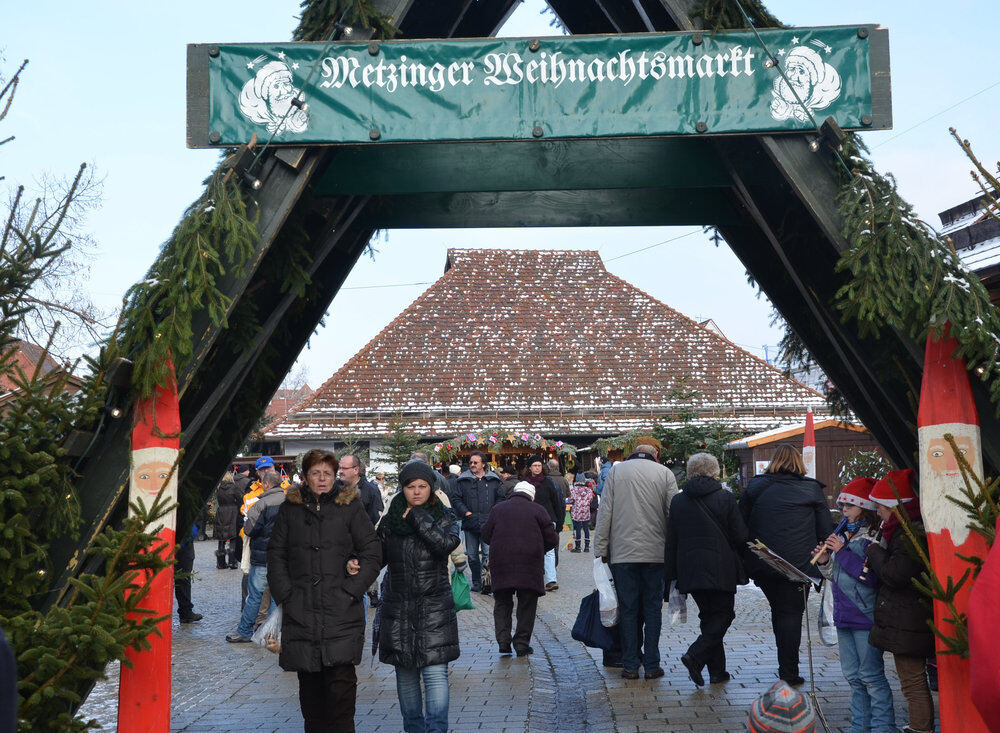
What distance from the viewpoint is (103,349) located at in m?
4.98

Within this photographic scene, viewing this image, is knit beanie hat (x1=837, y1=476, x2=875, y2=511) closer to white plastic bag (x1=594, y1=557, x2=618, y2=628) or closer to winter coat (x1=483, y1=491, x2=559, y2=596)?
white plastic bag (x1=594, y1=557, x2=618, y2=628)

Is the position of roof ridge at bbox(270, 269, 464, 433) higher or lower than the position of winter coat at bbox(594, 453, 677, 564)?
higher

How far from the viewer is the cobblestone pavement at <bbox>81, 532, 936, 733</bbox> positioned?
6.90 metres

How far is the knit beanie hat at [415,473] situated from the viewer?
618cm

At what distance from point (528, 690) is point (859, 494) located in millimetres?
3051

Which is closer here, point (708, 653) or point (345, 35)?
point (345, 35)

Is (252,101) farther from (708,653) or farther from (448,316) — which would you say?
(448,316)

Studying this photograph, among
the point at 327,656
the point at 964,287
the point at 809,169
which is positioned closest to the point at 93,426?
the point at 327,656

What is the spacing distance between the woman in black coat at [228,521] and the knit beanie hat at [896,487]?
12867mm

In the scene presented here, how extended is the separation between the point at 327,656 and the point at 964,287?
3.74 metres

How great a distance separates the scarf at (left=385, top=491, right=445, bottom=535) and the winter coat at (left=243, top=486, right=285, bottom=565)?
4374 mm

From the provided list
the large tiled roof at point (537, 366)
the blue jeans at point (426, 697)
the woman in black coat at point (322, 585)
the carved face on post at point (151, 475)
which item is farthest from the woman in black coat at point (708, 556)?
the large tiled roof at point (537, 366)

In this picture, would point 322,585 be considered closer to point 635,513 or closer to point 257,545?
point 635,513

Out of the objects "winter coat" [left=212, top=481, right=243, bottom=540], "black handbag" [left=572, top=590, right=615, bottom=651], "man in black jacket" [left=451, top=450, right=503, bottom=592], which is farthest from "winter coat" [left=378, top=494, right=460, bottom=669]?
"winter coat" [left=212, top=481, right=243, bottom=540]
